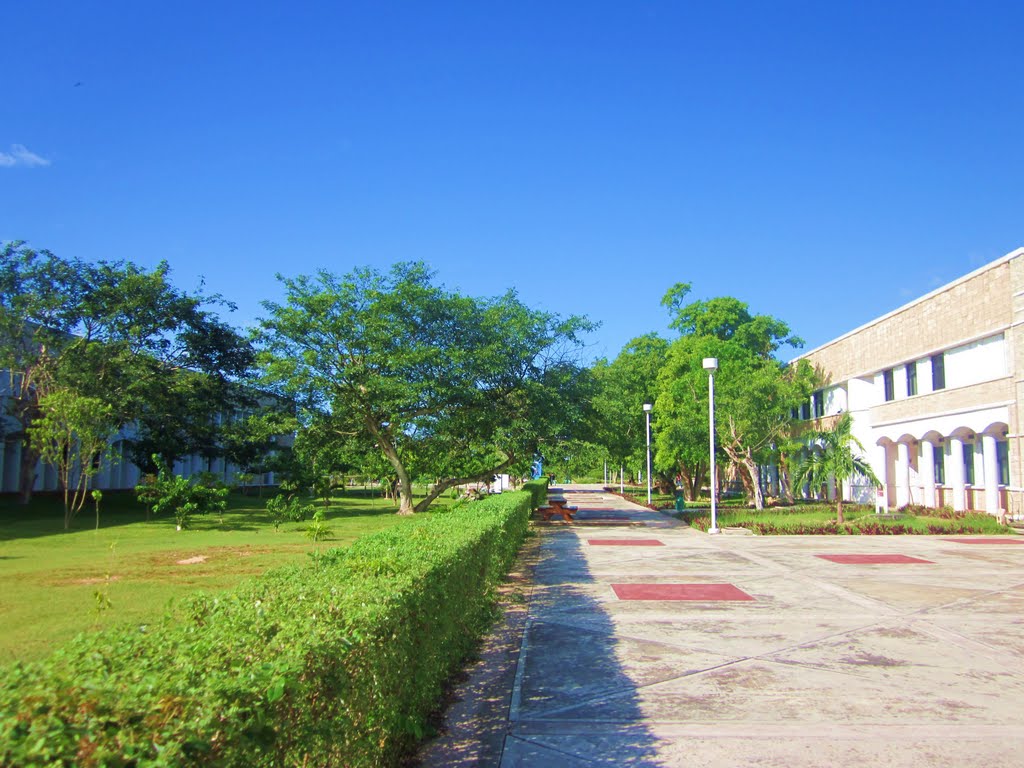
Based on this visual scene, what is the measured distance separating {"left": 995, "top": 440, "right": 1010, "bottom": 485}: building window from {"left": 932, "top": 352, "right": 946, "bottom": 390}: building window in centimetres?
341

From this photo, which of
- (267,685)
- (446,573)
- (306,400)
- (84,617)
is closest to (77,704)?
(267,685)

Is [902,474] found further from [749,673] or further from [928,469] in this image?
[749,673]

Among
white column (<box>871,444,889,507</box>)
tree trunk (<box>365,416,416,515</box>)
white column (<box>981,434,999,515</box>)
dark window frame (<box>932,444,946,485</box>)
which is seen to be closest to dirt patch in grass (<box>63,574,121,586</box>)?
tree trunk (<box>365,416,416,515</box>)

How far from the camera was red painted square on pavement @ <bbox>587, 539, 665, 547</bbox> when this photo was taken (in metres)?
19.9

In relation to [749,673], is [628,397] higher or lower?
higher

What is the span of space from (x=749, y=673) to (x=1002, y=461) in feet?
76.5

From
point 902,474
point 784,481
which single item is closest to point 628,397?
point 784,481

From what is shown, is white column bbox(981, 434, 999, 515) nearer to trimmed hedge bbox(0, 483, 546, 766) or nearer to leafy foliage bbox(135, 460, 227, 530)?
leafy foliage bbox(135, 460, 227, 530)

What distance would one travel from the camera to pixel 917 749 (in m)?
5.16

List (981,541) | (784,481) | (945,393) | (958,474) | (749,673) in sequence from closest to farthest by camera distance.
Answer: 1. (749,673)
2. (981,541)
3. (958,474)
4. (945,393)
5. (784,481)

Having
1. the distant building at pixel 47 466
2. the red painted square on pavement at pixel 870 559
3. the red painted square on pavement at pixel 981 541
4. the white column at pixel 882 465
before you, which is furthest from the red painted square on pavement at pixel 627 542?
the white column at pixel 882 465

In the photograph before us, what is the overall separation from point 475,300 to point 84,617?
21.2m

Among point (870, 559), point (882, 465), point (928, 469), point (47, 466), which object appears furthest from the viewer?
point (47, 466)

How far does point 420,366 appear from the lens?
2659cm
